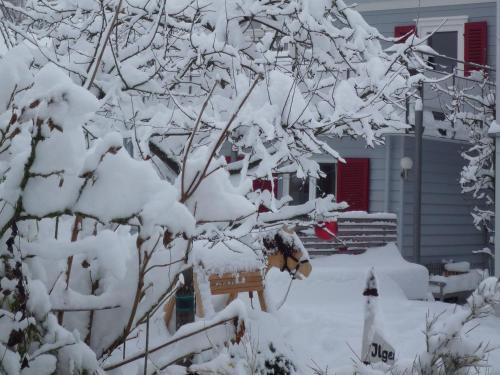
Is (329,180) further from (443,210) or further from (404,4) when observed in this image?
(404,4)

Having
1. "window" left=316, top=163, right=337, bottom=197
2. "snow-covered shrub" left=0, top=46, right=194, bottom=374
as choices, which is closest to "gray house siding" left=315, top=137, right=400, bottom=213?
"window" left=316, top=163, right=337, bottom=197

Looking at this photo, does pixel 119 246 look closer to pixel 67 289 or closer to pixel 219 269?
pixel 67 289

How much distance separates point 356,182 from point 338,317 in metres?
6.13

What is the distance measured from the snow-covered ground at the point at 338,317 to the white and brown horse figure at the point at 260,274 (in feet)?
1.38

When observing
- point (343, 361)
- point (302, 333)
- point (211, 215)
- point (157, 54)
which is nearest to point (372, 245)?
point (302, 333)

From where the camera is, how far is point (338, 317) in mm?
8164

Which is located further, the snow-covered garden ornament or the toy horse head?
the toy horse head

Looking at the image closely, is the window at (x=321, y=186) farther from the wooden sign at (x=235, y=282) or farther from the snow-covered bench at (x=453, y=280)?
the wooden sign at (x=235, y=282)

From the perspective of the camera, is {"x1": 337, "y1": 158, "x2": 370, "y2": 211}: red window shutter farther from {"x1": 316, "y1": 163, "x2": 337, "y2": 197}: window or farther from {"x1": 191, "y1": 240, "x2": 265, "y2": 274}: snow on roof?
{"x1": 191, "y1": 240, "x2": 265, "y2": 274}: snow on roof

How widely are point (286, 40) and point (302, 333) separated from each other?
330 centimetres

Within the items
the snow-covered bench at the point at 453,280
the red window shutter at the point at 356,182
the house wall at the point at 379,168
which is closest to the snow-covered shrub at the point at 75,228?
the snow-covered bench at the point at 453,280

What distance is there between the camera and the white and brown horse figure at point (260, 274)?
250 inches

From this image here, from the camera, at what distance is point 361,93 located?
5.66 meters

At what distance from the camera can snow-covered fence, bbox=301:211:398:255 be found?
12.3 m
